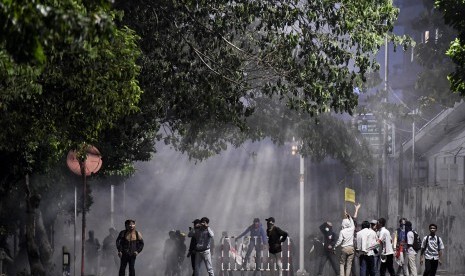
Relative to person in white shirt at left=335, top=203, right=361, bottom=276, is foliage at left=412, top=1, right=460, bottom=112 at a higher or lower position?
higher

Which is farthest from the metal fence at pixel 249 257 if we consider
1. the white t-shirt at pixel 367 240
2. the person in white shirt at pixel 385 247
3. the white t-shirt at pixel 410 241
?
the white t-shirt at pixel 367 240

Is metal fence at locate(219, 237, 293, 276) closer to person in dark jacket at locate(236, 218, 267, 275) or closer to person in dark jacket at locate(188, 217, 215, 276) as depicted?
person in dark jacket at locate(236, 218, 267, 275)

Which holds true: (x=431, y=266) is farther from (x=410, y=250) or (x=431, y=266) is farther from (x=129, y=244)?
(x=129, y=244)

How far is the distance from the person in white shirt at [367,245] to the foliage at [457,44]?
22.4 ft

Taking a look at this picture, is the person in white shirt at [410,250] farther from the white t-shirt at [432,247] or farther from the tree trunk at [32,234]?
the tree trunk at [32,234]

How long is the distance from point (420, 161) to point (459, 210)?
2118 centimetres

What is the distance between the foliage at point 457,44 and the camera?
18281mm

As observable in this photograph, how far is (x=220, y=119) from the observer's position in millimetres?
22484

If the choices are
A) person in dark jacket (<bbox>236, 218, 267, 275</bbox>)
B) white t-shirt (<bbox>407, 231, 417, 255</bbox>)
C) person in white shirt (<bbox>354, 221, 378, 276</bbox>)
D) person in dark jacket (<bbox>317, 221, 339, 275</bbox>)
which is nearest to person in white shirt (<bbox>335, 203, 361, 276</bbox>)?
person in white shirt (<bbox>354, 221, 378, 276</bbox>)

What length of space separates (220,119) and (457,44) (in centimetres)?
574

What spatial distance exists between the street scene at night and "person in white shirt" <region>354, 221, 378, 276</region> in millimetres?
31

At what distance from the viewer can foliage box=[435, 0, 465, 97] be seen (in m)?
18.3

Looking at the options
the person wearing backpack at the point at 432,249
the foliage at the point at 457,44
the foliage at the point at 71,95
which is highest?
the foliage at the point at 457,44

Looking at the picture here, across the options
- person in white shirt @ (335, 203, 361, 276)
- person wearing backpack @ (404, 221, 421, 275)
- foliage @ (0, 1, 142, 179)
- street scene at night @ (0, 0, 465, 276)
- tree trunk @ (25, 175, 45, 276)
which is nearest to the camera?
foliage @ (0, 1, 142, 179)
